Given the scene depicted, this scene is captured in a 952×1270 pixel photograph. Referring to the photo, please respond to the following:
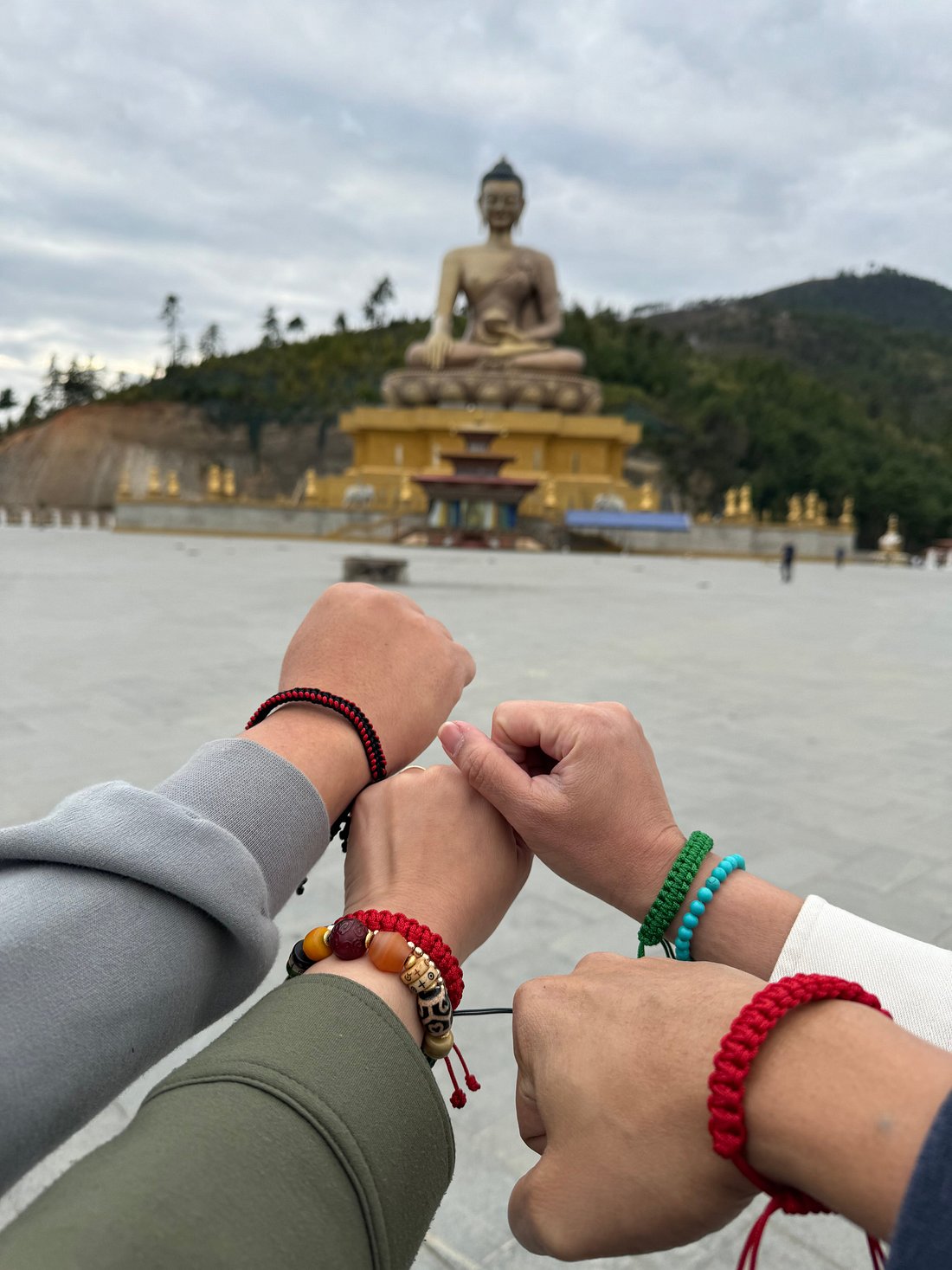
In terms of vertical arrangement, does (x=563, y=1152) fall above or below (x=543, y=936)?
above

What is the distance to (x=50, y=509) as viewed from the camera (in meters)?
43.4

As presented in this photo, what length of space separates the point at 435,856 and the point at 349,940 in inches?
7.0

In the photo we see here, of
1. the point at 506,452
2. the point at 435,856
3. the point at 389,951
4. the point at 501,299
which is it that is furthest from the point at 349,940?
the point at 501,299

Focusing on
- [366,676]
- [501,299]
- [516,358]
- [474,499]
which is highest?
[501,299]

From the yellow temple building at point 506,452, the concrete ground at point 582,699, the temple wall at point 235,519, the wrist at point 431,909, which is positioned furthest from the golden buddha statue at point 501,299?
the wrist at point 431,909

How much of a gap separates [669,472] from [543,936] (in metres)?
37.3

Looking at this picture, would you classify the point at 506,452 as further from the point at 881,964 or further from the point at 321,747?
the point at 881,964

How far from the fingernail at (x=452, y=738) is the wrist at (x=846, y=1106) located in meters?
0.53

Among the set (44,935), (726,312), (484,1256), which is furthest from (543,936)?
(726,312)

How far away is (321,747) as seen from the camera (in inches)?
42.3

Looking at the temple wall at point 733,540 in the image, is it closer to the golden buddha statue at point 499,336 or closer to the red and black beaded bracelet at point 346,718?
the golden buddha statue at point 499,336

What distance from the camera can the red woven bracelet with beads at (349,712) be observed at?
1.12 meters

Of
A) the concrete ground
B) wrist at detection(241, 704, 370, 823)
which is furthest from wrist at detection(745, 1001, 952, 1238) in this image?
wrist at detection(241, 704, 370, 823)

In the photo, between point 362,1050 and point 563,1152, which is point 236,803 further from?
point 563,1152
